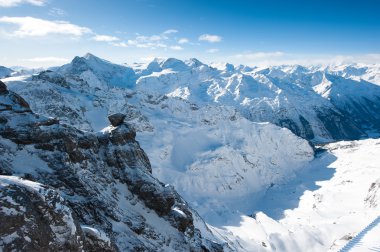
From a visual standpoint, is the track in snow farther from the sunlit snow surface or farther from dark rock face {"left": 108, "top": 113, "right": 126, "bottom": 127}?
dark rock face {"left": 108, "top": 113, "right": 126, "bottom": 127}

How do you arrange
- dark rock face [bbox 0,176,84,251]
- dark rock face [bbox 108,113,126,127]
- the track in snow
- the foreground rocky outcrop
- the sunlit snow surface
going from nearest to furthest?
dark rock face [bbox 0,176,84,251], the foreground rocky outcrop, the track in snow, dark rock face [bbox 108,113,126,127], the sunlit snow surface

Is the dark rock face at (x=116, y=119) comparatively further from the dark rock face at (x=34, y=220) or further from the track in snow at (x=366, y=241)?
the track in snow at (x=366, y=241)

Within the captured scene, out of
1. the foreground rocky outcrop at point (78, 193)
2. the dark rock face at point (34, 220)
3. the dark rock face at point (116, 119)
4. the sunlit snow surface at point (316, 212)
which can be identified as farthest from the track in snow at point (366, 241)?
the dark rock face at point (116, 119)

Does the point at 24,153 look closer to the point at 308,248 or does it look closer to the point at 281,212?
the point at 308,248

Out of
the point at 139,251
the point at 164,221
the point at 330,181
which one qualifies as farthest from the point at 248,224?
the point at 139,251

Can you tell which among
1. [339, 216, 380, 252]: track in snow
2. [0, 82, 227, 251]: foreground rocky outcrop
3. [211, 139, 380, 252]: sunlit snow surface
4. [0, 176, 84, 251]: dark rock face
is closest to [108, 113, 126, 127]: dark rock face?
[0, 82, 227, 251]: foreground rocky outcrop

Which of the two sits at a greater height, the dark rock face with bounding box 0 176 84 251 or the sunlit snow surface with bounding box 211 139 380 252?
the dark rock face with bounding box 0 176 84 251

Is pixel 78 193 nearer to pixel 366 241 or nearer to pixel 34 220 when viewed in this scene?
pixel 34 220

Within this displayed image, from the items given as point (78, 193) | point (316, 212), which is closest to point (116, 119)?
point (78, 193)
